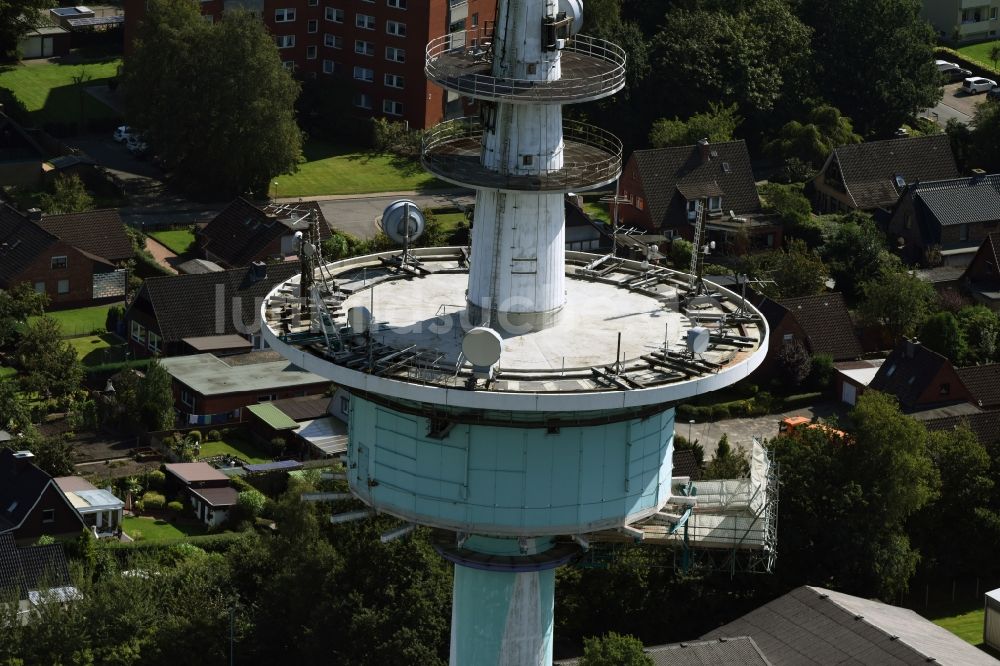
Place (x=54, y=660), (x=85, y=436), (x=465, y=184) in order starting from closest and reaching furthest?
(x=465, y=184)
(x=54, y=660)
(x=85, y=436)

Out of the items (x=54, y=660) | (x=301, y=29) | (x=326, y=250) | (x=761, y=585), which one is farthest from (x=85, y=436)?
(x=301, y=29)

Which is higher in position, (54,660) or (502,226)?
(502,226)

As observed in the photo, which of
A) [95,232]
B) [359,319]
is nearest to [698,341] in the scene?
[359,319]

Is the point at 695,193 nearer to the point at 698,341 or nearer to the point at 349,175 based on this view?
the point at 349,175

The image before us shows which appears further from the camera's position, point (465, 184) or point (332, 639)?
point (332, 639)

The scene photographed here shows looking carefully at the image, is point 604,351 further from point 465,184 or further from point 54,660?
point 54,660

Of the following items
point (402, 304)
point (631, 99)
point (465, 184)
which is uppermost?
point (465, 184)
